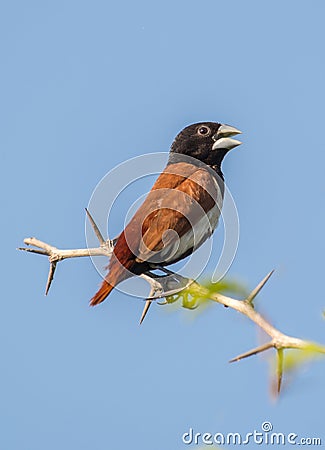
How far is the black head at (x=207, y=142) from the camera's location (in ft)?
20.3

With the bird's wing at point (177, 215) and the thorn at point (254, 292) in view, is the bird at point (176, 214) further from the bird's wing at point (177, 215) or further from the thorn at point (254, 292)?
the thorn at point (254, 292)

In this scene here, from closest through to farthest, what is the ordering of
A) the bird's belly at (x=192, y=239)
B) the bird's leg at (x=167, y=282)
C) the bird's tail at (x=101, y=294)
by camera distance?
1. the bird's leg at (x=167, y=282)
2. the bird's tail at (x=101, y=294)
3. the bird's belly at (x=192, y=239)

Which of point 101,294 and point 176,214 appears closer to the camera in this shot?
point 101,294

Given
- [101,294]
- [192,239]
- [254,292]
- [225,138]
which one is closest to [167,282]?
[101,294]

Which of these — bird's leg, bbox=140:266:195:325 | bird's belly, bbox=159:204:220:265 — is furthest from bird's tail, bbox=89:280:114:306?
bird's belly, bbox=159:204:220:265

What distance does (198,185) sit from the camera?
5.54 meters

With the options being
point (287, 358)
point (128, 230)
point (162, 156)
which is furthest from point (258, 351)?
point (162, 156)

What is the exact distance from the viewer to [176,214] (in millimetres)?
5059

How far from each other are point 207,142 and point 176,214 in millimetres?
1387

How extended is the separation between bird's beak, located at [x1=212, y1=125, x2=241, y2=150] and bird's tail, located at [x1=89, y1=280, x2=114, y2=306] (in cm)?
215

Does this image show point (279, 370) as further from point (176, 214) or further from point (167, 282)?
point (176, 214)

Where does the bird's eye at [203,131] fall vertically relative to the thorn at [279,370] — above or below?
above

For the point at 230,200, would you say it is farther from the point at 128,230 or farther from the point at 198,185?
the point at 128,230

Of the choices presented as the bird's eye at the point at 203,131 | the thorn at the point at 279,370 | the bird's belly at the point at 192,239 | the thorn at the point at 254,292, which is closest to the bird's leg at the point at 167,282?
the bird's belly at the point at 192,239
